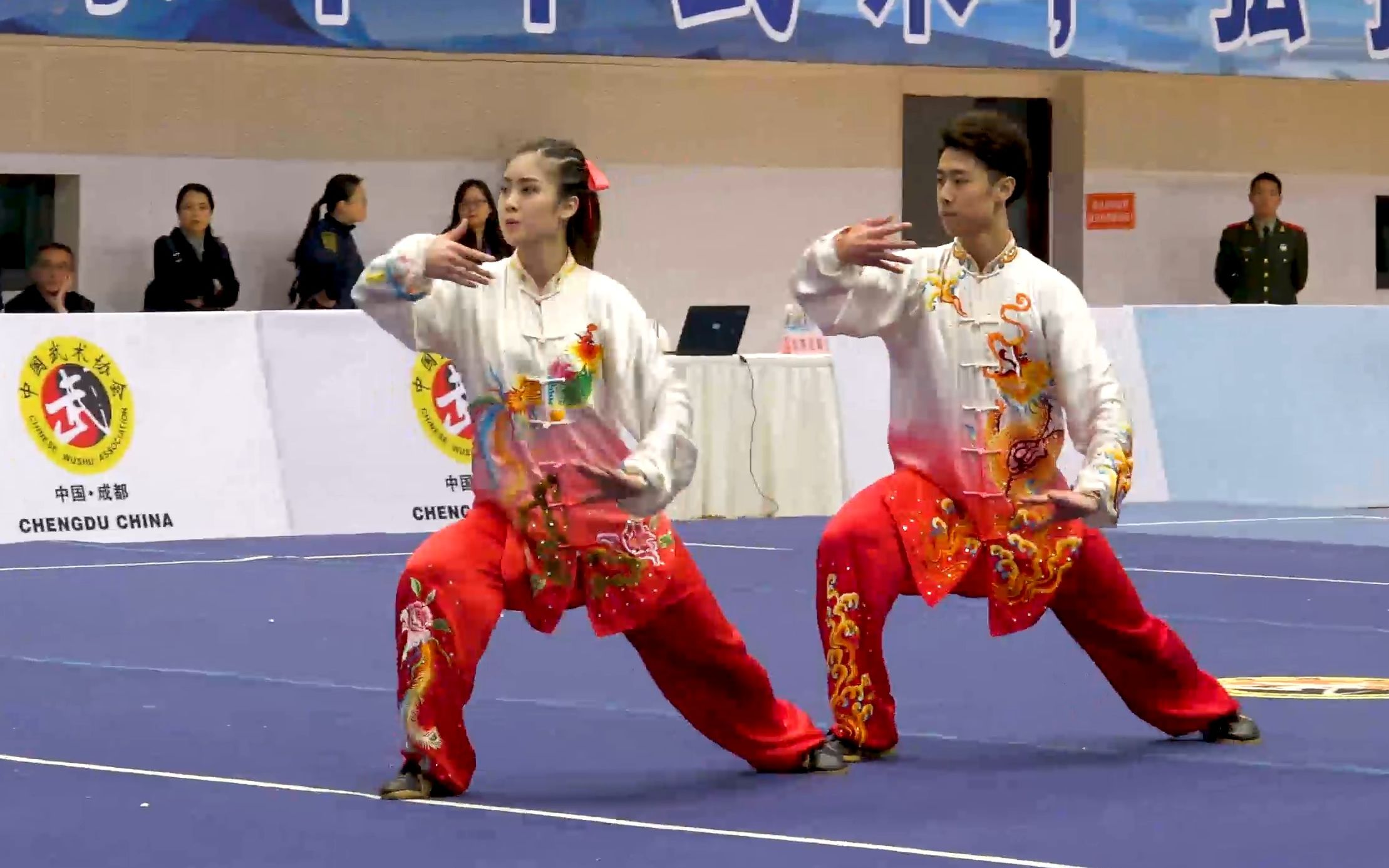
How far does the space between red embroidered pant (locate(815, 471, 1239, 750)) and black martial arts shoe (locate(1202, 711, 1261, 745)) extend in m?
0.02

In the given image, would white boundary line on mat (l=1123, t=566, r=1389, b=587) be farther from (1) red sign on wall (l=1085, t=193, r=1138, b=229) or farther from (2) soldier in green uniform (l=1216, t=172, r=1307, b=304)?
(1) red sign on wall (l=1085, t=193, r=1138, b=229)

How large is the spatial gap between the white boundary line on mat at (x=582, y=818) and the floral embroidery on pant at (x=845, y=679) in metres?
0.92

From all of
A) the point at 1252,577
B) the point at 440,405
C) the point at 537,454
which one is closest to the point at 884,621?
the point at 537,454

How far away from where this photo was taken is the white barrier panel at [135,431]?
11961 mm

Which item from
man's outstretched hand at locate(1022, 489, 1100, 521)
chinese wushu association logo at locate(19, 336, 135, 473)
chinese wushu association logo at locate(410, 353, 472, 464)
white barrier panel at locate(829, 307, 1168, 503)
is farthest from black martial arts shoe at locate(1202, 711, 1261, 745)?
white barrier panel at locate(829, 307, 1168, 503)

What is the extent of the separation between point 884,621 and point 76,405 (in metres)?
6.51

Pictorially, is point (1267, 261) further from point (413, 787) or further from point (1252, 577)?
point (413, 787)

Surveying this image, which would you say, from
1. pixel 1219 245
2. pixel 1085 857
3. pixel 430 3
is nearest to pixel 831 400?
pixel 430 3

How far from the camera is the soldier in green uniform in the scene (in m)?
18.4

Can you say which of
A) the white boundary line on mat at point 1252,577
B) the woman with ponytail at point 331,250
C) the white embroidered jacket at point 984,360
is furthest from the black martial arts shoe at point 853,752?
the woman with ponytail at point 331,250

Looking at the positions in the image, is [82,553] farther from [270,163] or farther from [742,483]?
[270,163]

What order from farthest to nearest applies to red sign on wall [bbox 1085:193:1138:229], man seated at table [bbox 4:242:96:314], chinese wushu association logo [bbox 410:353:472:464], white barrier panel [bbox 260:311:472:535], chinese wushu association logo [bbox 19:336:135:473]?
red sign on wall [bbox 1085:193:1138:229], man seated at table [bbox 4:242:96:314], chinese wushu association logo [bbox 410:353:472:464], white barrier panel [bbox 260:311:472:535], chinese wushu association logo [bbox 19:336:135:473]

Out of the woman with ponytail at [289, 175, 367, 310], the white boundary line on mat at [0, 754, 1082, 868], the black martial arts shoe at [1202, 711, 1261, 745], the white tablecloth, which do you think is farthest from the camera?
the woman with ponytail at [289, 175, 367, 310]

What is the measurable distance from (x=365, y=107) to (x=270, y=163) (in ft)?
2.51
